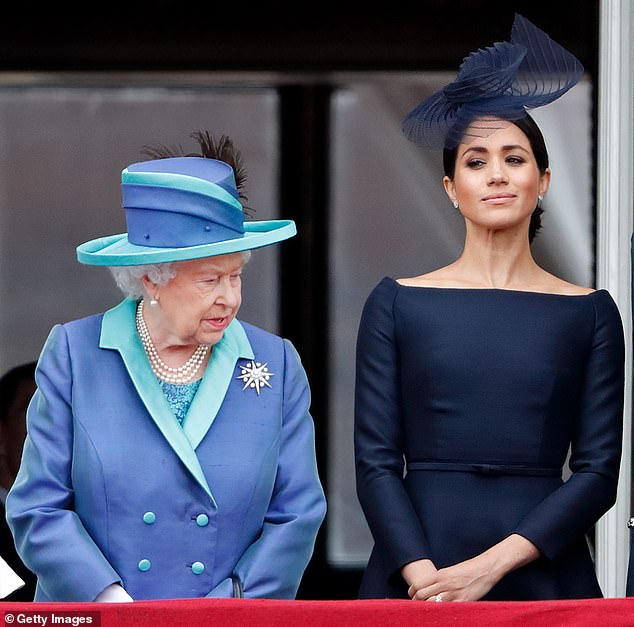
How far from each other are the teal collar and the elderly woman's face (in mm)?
86

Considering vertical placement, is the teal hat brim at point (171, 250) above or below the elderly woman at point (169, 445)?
above

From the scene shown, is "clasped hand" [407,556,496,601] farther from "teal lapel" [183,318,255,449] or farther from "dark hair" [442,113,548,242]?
"dark hair" [442,113,548,242]

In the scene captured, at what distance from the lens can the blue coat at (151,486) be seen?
10.2 ft

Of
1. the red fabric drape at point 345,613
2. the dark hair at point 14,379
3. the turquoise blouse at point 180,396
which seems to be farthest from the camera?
the dark hair at point 14,379

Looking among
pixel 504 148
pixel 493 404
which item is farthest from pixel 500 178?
pixel 493 404

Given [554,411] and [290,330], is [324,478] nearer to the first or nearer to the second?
[290,330]

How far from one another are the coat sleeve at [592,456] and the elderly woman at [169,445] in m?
0.47

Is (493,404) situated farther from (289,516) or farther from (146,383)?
(146,383)

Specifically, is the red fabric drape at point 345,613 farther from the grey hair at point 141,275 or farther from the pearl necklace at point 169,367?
the grey hair at point 141,275

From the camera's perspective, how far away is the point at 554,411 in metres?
3.30

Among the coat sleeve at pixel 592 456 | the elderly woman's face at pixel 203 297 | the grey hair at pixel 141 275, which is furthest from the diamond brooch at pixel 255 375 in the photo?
the coat sleeve at pixel 592 456

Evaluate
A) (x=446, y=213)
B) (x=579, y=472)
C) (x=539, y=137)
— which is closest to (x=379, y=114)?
(x=446, y=213)

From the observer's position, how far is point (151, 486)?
10.3ft

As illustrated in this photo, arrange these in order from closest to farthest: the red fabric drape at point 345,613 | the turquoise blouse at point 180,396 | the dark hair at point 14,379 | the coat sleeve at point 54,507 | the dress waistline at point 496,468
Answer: the red fabric drape at point 345,613 < the coat sleeve at point 54,507 < the turquoise blouse at point 180,396 < the dress waistline at point 496,468 < the dark hair at point 14,379
